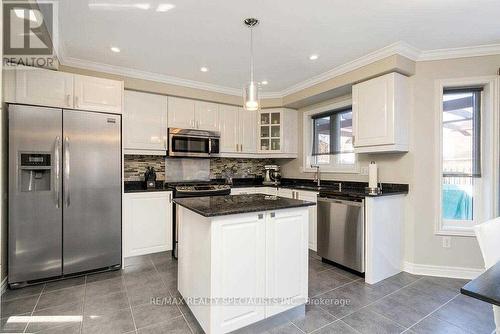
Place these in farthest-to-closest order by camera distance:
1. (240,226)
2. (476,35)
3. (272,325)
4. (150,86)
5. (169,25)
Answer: (150,86) → (476,35) → (169,25) → (272,325) → (240,226)

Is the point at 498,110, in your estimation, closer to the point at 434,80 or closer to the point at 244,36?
the point at 434,80

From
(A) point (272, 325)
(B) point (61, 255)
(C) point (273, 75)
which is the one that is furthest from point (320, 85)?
(B) point (61, 255)

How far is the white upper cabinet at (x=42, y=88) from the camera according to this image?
2.57m

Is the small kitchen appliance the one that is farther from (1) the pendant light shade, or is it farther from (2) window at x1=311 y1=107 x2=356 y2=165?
(2) window at x1=311 y1=107 x2=356 y2=165

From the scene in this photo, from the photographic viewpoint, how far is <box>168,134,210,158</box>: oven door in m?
3.78

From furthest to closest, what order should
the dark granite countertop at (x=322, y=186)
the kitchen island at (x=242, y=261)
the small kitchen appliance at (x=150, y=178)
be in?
1. the small kitchen appliance at (x=150, y=178)
2. the dark granite countertop at (x=322, y=186)
3. the kitchen island at (x=242, y=261)

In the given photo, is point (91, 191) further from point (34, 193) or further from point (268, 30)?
point (268, 30)

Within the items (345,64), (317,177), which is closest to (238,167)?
(317,177)

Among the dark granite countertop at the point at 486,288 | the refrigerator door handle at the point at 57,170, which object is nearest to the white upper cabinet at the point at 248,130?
the refrigerator door handle at the point at 57,170

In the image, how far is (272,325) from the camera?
2.00 meters

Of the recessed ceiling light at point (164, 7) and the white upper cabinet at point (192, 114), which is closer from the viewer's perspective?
the recessed ceiling light at point (164, 7)

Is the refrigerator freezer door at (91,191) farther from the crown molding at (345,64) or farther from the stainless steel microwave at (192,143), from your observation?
the stainless steel microwave at (192,143)

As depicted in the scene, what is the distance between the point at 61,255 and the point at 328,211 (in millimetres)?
3013

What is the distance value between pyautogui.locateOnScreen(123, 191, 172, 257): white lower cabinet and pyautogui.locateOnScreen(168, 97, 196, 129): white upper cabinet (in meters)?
1.06
